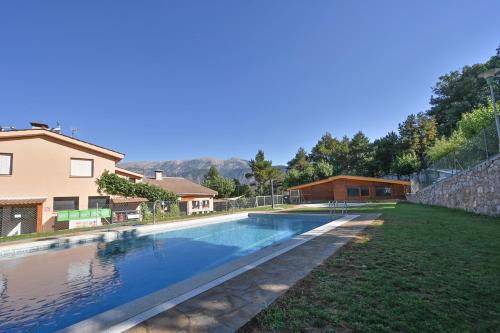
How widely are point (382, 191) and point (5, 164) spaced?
3581cm

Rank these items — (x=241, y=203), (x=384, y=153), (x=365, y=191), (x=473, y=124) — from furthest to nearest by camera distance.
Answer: (x=384, y=153) < (x=365, y=191) < (x=241, y=203) < (x=473, y=124)

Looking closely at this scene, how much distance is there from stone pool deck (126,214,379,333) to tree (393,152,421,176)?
3464 cm

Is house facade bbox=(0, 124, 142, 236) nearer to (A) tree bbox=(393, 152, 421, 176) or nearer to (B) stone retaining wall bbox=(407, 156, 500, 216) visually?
(B) stone retaining wall bbox=(407, 156, 500, 216)

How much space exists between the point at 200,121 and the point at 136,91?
36.1 ft

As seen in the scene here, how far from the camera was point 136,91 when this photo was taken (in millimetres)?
20125

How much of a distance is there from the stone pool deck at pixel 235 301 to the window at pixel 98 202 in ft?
52.0

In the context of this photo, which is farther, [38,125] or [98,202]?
[98,202]

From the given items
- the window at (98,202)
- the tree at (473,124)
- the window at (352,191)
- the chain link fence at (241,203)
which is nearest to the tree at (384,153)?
the window at (352,191)

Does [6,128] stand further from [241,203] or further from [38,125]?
[241,203]

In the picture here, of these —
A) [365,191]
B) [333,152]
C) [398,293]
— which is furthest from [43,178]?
[333,152]

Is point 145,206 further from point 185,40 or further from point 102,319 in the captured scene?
point 102,319

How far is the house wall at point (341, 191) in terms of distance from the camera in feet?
102

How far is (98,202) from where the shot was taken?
1692cm

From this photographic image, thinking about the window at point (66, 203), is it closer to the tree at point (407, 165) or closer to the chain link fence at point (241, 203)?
the chain link fence at point (241, 203)
